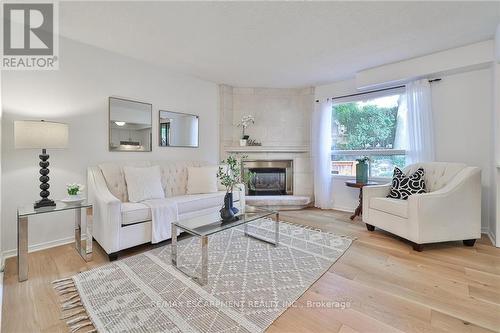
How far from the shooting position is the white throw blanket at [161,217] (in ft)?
7.93

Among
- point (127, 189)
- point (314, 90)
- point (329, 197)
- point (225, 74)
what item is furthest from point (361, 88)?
point (127, 189)

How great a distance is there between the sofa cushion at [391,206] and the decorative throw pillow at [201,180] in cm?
225

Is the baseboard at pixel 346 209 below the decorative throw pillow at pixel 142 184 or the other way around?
below

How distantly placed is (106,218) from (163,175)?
3.88 ft

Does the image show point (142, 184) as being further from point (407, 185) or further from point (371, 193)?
point (407, 185)

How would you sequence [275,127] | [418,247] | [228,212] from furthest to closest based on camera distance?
[275,127], [418,247], [228,212]

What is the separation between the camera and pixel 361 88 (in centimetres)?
370

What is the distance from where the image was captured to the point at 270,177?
184 inches

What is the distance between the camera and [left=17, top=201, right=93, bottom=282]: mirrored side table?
183 cm

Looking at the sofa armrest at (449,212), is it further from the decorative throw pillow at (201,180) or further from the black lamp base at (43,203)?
the black lamp base at (43,203)

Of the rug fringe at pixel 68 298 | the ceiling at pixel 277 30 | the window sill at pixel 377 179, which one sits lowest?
the rug fringe at pixel 68 298

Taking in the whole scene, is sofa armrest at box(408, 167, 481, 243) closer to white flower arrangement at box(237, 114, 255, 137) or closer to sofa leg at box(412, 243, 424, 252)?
sofa leg at box(412, 243, 424, 252)

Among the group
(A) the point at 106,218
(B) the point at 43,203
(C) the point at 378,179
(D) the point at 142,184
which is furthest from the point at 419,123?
(B) the point at 43,203

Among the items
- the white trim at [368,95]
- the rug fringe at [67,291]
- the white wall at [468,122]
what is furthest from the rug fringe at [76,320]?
the white trim at [368,95]
